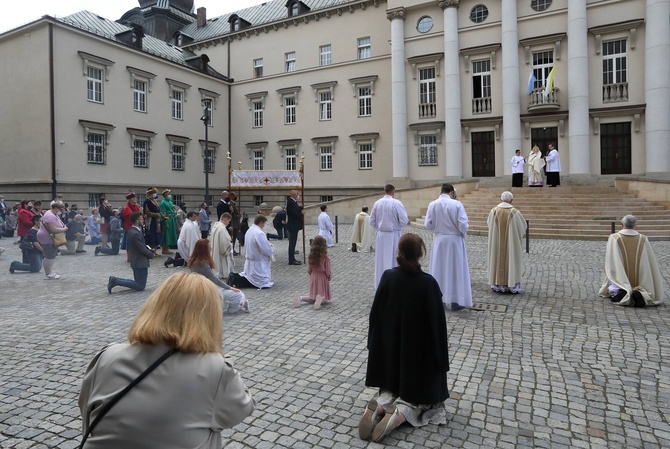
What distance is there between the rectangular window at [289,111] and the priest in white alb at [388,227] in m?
28.0

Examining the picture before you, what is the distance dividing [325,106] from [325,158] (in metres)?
3.87

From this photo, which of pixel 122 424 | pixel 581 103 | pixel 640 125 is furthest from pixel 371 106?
pixel 122 424

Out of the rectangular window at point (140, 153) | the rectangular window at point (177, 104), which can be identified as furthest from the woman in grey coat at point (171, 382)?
the rectangular window at point (177, 104)

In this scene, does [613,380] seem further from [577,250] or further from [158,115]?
[158,115]

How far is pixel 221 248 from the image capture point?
10656 millimetres

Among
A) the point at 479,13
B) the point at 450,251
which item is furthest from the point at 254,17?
the point at 450,251

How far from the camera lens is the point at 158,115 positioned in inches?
1286

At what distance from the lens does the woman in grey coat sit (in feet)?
5.99

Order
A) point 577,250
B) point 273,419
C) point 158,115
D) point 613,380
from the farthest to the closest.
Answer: point 158,115, point 577,250, point 613,380, point 273,419

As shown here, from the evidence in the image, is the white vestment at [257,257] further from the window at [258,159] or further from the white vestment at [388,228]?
the window at [258,159]

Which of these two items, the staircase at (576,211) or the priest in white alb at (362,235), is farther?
the staircase at (576,211)

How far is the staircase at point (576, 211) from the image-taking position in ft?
58.6

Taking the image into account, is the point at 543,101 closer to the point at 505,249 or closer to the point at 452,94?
the point at 452,94

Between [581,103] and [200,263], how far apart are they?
2497 cm
